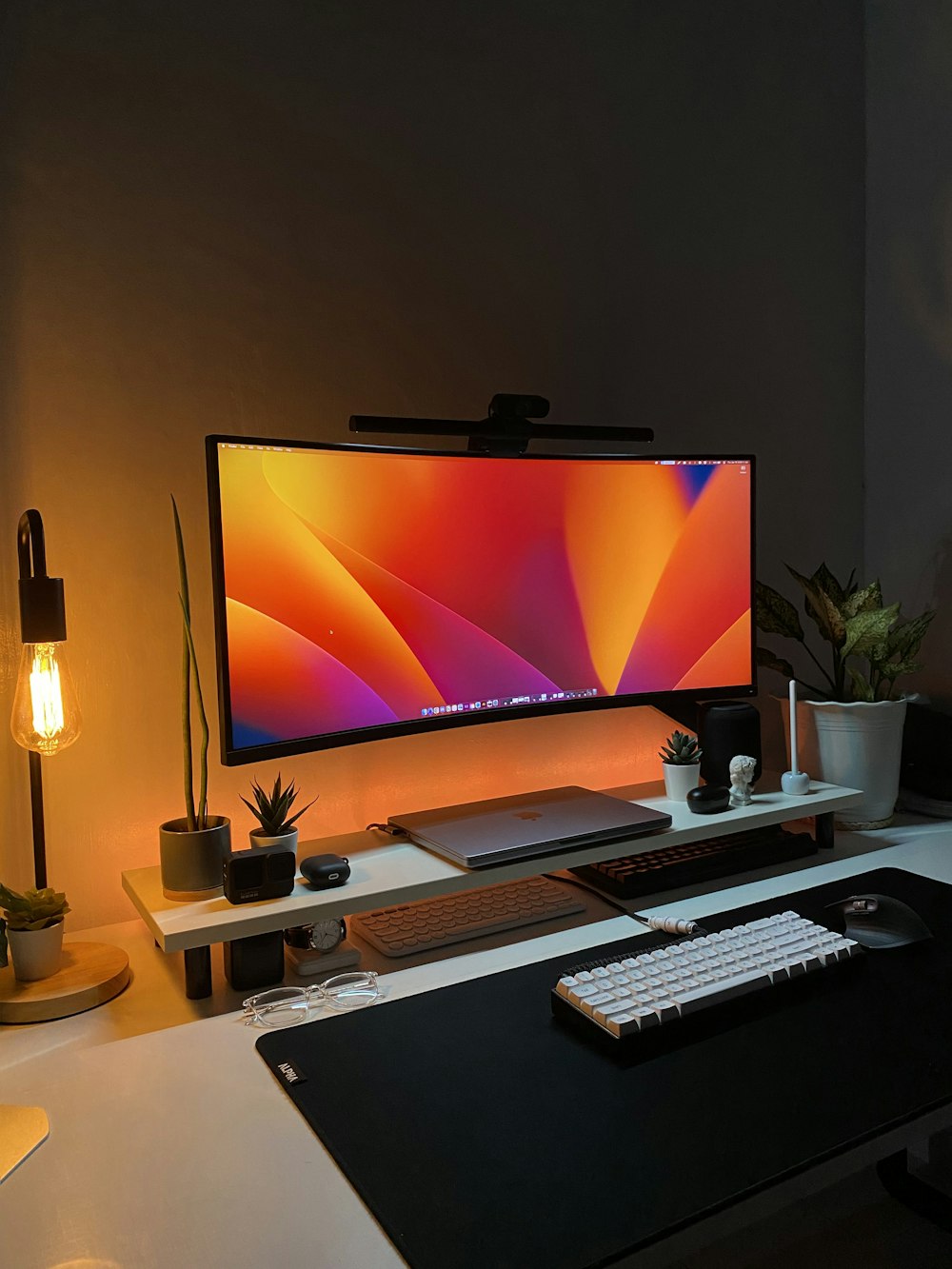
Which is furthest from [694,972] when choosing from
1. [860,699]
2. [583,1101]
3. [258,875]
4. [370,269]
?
[370,269]

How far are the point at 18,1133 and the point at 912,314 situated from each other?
1.97 metres

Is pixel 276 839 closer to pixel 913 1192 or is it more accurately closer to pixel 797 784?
pixel 797 784

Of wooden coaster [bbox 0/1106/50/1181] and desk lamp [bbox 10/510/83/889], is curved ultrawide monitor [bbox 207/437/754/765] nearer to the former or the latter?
desk lamp [bbox 10/510/83/889]

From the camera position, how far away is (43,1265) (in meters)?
0.63

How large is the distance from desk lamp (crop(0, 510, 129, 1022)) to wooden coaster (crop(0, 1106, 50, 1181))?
0.63ft

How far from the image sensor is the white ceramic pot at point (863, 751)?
1540 mm

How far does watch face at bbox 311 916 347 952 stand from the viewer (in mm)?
1088

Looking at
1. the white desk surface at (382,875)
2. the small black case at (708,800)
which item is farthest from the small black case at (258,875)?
the small black case at (708,800)

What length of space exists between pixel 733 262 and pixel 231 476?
117cm

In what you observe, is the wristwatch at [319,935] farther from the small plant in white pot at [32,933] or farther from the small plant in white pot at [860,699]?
the small plant in white pot at [860,699]

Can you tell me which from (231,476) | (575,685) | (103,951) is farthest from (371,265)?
(103,951)

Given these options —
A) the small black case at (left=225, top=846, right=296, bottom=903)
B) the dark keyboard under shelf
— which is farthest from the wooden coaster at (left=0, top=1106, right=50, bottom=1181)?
the dark keyboard under shelf

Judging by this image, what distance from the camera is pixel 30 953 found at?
3.40 ft

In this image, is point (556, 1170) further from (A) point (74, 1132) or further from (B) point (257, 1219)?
(A) point (74, 1132)
